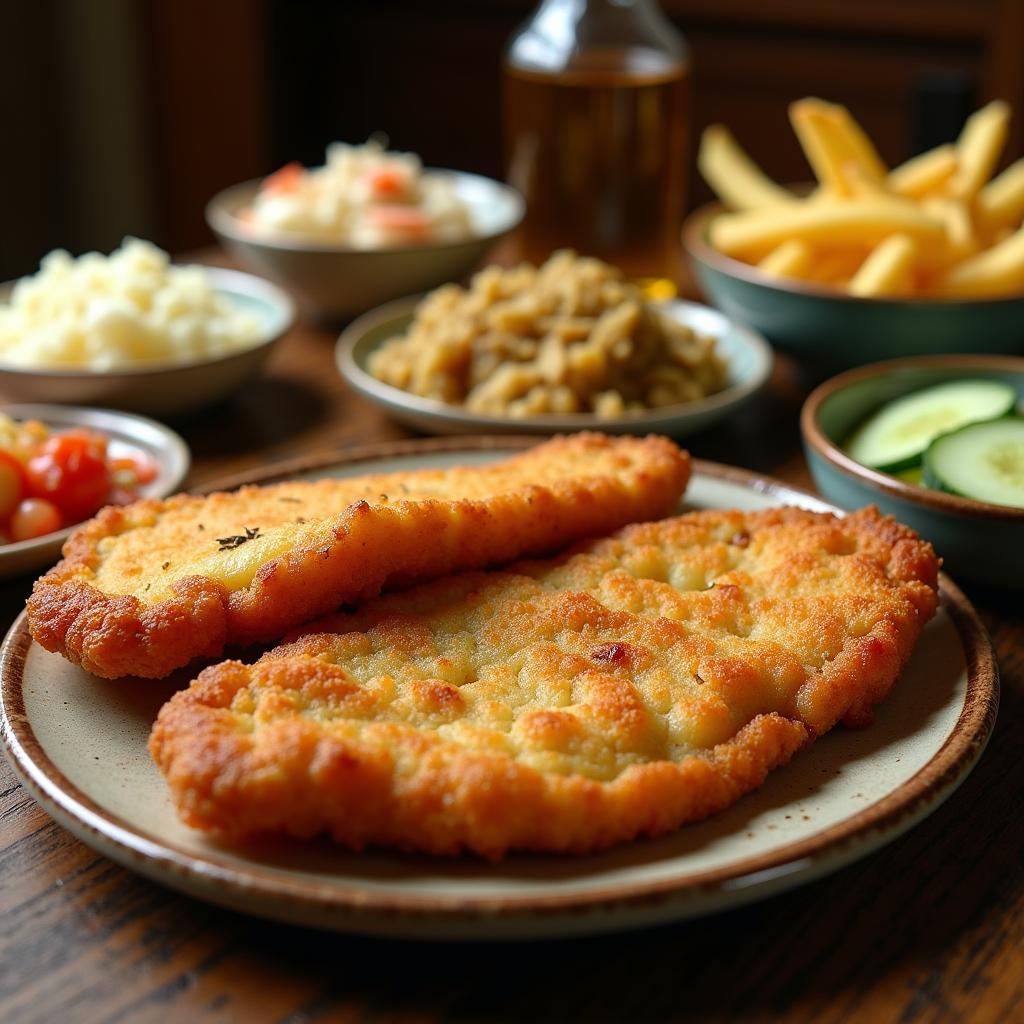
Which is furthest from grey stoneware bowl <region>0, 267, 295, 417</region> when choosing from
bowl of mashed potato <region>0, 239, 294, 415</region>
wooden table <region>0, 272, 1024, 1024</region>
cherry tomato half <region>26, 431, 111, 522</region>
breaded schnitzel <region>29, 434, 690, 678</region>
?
wooden table <region>0, 272, 1024, 1024</region>

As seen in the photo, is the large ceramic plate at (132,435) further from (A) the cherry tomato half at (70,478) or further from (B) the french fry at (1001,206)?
(B) the french fry at (1001,206)

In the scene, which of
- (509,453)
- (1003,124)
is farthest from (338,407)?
(1003,124)

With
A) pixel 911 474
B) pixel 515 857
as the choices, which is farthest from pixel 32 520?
pixel 911 474

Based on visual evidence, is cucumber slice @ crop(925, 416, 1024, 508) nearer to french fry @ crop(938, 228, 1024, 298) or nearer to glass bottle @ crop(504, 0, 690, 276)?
french fry @ crop(938, 228, 1024, 298)

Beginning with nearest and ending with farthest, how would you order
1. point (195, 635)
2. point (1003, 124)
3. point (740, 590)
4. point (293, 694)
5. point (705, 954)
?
point (705, 954) → point (293, 694) → point (195, 635) → point (740, 590) → point (1003, 124)

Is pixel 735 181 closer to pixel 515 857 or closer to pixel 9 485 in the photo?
pixel 9 485

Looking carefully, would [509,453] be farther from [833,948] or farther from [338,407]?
[833,948]
